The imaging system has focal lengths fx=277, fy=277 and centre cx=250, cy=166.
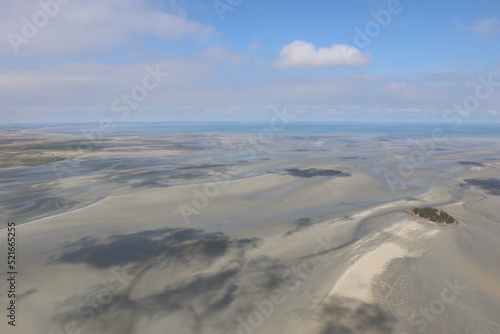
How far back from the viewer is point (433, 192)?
3186 centimetres

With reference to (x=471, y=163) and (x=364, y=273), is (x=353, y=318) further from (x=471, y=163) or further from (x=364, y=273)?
(x=471, y=163)

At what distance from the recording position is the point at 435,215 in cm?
2255

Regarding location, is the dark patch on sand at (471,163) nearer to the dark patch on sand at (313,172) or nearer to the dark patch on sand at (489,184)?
the dark patch on sand at (489,184)

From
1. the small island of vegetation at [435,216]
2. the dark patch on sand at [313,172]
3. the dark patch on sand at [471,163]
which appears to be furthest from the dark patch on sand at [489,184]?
the dark patch on sand at [313,172]

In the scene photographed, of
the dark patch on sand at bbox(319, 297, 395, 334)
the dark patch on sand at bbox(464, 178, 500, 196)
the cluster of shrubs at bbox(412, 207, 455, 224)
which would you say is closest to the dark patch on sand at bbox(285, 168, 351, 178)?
the dark patch on sand at bbox(464, 178, 500, 196)

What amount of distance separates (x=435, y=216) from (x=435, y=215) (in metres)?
0.16

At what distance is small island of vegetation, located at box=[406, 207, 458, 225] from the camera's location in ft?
71.9

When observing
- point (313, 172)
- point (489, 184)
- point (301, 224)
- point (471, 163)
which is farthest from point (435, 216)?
point (471, 163)

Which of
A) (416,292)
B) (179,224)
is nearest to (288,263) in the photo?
(416,292)

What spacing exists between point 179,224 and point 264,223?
6937 millimetres

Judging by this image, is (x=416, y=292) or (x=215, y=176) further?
(x=215, y=176)

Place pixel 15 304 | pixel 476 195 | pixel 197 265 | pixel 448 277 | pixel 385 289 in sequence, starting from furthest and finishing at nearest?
pixel 476 195 → pixel 197 265 → pixel 448 277 → pixel 385 289 → pixel 15 304

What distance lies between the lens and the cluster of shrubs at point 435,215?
72.1 ft

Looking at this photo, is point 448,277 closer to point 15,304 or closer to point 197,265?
point 197,265
